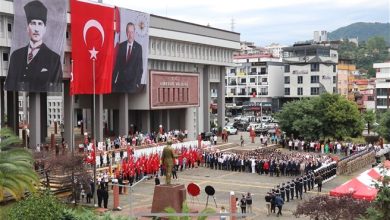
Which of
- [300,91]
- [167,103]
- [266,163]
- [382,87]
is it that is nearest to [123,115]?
[167,103]

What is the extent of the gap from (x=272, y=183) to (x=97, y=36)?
1898cm

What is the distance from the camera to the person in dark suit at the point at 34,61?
38.3m

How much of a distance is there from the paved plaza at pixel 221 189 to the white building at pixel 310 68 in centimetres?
5293

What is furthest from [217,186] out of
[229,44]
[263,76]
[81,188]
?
[263,76]

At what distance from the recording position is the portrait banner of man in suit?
158ft

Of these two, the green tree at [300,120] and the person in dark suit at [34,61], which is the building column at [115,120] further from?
the green tree at [300,120]

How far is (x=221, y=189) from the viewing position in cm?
3300

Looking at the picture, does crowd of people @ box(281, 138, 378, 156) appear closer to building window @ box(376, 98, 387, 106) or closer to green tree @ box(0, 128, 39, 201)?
green tree @ box(0, 128, 39, 201)

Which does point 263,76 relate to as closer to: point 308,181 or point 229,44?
point 229,44

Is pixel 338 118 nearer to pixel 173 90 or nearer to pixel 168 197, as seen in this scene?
pixel 173 90

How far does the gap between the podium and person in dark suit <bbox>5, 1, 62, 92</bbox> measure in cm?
1923

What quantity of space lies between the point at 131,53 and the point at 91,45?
597 centimetres

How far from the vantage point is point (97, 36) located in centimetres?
4434

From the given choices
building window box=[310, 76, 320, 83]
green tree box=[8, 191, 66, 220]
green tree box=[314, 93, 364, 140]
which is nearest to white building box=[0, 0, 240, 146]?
green tree box=[314, 93, 364, 140]
